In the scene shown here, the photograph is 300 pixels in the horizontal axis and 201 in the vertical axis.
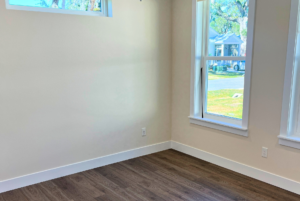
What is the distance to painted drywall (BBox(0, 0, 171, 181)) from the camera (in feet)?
8.97

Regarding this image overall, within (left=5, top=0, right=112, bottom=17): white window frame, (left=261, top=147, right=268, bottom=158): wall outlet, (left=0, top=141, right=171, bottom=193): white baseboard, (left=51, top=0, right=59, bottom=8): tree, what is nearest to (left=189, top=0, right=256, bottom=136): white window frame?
(left=261, top=147, right=268, bottom=158): wall outlet

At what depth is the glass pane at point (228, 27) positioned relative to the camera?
3010mm

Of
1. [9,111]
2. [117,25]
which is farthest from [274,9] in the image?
[9,111]

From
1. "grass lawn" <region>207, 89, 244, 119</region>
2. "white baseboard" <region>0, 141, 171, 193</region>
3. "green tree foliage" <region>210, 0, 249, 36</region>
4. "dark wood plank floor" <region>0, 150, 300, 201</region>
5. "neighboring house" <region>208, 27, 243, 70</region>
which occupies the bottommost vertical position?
"dark wood plank floor" <region>0, 150, 300, 201</region>

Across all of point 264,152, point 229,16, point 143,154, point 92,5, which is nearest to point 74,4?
point 92,5

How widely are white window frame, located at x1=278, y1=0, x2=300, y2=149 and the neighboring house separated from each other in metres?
0.63

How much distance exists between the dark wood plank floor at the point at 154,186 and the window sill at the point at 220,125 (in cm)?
52

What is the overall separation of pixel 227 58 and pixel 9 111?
2627mm

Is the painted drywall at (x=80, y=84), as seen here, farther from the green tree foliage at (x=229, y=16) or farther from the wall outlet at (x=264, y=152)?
the wall outlet at (x=264, y=152)

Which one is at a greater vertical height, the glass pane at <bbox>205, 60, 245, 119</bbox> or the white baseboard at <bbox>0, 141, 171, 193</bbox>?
the glass pane at <bbox>205, 60, 245, 119</bbox>

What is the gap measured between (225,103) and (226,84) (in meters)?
0.25

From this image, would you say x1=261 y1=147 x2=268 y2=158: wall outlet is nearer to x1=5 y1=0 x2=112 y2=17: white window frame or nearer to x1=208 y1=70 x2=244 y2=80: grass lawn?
x1=208 y1=70 x2=244 y2=80: grass lawn

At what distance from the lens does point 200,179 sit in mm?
3025

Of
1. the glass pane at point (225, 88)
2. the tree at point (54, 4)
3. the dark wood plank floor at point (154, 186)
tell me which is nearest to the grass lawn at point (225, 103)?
the glass pane at point (225, 88)
